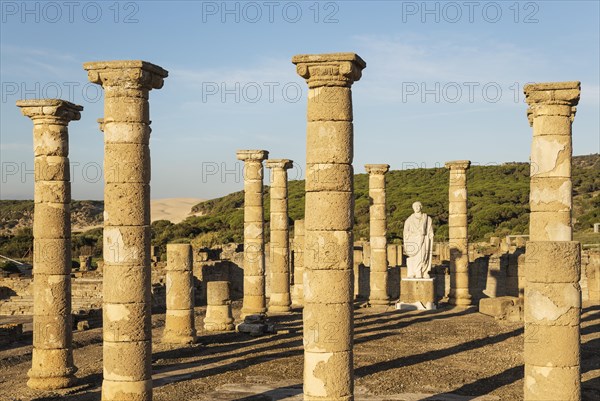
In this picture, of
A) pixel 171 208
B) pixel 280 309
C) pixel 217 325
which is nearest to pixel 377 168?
pixel 280 309

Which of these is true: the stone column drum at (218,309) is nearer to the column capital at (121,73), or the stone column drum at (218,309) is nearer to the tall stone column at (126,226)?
the tall stone column at (126,226)

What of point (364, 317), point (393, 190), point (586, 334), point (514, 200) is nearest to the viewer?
point (586, 334)

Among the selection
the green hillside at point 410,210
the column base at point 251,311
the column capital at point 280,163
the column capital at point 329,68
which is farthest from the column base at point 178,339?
the green hillside at point 410,210

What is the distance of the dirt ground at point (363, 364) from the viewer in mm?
13672

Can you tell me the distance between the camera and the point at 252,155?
23.8 meters

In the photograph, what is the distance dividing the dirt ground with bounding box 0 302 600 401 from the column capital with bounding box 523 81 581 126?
4840 millimetres

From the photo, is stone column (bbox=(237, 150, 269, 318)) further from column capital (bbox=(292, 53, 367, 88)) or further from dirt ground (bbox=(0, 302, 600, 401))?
column capital (bbox=(292, 53, 367, 88))

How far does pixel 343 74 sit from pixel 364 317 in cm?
1445

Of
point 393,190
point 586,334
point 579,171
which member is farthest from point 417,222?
point 579,171

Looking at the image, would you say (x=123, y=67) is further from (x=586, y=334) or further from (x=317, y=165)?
(x=586, y=334)

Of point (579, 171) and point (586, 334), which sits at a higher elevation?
point (579, 171)

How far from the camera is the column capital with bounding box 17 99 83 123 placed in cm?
1366

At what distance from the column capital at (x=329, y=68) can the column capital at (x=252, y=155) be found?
12.4 meters

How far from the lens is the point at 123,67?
11.5 metres
